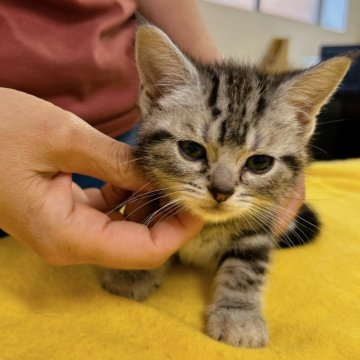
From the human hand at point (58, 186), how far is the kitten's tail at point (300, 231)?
44 cm

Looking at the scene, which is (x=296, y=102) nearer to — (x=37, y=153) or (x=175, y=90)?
(x=175, y=90)

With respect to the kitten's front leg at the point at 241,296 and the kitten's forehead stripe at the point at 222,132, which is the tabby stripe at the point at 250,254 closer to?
the kitten's front leg at the point at 241,296

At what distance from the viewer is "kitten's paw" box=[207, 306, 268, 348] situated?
723 mm

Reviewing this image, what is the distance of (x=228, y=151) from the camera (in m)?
0.74

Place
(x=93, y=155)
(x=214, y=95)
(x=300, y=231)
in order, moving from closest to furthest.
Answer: (x=93, y=155)
(x=214, y=95)
(x=300, y=231)

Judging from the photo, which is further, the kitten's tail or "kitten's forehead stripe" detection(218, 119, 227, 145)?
the kitten's tail

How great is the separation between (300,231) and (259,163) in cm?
37

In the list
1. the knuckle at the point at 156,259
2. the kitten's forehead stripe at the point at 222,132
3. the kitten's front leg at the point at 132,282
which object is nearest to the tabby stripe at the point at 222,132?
the kitten's forehead stripe at the point at 222,132

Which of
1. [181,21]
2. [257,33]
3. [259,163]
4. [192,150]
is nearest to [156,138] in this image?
[192,150]

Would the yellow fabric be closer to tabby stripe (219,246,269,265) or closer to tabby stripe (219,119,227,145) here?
tabby stripe (219,246,269,265)

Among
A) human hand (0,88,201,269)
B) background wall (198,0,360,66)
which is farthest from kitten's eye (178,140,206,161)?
background wall (198,0,360,66)

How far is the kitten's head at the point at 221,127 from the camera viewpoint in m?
0.74

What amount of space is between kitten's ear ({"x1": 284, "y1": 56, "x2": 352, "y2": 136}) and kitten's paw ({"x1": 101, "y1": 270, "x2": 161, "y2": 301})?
0.44 meters

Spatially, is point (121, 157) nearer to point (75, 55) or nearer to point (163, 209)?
point (163, 209)
